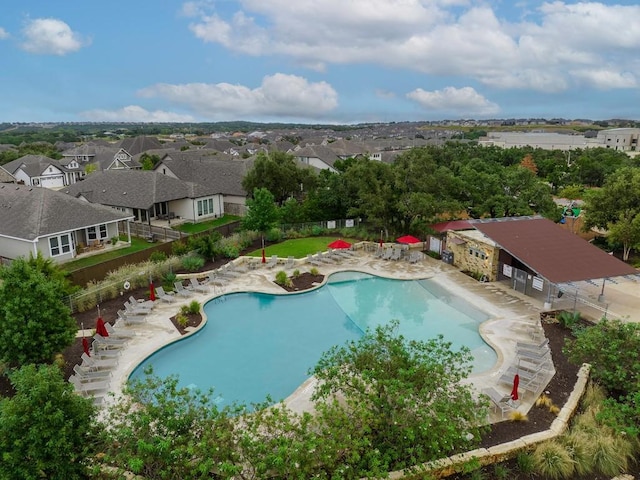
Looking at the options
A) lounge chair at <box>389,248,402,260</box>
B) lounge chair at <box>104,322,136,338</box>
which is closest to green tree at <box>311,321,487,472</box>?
lounge chair at <box>104,322,136,338</box>

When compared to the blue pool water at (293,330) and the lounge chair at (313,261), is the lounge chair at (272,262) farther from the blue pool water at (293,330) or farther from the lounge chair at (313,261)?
the blue pool water at (293,330)

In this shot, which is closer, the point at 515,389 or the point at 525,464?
the point at 525,464

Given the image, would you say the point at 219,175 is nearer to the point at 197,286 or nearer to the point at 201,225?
the point at 201,225

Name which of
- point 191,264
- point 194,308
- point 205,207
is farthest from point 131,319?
point 205,207

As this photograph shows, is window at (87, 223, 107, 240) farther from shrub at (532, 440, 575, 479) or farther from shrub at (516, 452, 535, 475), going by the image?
shrub at (532, 440, 575, 479)

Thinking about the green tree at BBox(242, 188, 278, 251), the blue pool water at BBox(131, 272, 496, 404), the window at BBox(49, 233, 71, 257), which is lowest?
the blue pool water at BBox(131, 272, 496, 404)

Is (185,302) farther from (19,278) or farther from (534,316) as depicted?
(534,316)

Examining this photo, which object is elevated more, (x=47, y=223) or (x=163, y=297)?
(x=47, y=223)
